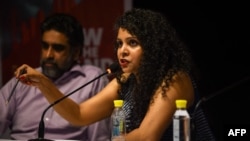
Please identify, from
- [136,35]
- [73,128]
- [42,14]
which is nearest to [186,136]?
[136,35]

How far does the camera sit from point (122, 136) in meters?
2.12

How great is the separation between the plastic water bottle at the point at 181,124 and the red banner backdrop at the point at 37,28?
1576 mm

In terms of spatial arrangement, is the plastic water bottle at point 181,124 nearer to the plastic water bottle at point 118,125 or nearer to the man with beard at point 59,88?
the plastic water bottle at point 118,125

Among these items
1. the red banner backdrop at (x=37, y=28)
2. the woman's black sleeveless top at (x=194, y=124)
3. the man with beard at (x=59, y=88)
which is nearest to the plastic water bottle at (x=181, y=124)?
the woman's black sleeveless top at (x=194, y=124)

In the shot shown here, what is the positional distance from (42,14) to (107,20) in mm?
461

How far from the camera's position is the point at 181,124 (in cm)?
198

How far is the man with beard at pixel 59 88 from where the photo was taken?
2963 millimetres

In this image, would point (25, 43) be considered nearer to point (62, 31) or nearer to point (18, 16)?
point (18, 16)

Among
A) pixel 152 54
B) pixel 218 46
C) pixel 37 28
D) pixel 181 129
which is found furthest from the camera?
pixel 37 28

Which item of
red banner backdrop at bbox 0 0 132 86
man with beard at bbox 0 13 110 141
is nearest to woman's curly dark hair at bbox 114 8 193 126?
man with beard at bbox 0 13 110 141

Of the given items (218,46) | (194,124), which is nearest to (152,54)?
(194,124)

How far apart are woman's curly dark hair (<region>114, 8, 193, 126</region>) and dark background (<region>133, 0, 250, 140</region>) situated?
0.92 meters

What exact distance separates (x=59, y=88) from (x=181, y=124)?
1261mm

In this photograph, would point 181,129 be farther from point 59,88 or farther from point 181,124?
point 59,88
